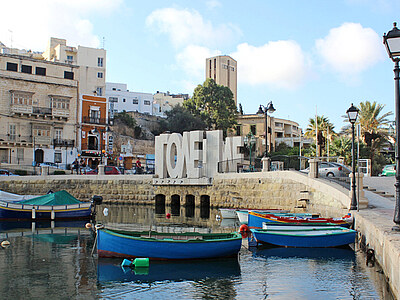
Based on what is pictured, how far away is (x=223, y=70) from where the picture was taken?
103562 mm

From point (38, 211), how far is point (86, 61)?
4366 cm

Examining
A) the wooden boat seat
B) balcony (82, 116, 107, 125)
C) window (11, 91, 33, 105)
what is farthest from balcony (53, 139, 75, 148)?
the wooden boat seat

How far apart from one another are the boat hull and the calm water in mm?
8632

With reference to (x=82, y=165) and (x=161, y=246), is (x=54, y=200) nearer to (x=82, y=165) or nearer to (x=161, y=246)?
(x=161, y=246)

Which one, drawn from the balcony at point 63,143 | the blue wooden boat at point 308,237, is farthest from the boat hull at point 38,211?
the balcony at point 63,143

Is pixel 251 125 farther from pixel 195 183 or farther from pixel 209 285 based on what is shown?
pixel 209 285

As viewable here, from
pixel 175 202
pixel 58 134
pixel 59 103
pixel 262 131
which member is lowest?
pixel 175 202

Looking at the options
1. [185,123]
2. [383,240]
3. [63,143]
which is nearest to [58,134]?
[63,143]

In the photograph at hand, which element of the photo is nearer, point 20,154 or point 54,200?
point 54,200

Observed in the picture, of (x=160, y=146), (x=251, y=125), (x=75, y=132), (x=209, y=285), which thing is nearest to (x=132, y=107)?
(x=251, y=125)

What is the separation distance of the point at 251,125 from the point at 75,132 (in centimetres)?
3567

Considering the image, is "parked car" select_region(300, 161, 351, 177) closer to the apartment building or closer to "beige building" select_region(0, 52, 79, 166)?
"beige building" select_region(0, 52, 79, 166)

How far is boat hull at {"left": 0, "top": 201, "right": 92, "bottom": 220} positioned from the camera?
83.3ft

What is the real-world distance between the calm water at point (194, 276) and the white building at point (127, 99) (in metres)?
63.2
